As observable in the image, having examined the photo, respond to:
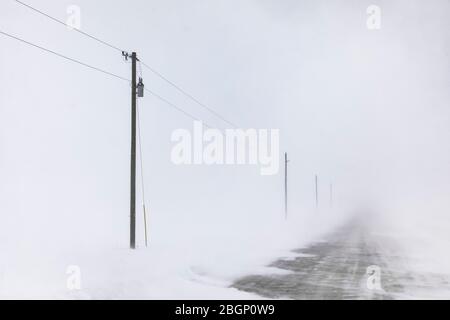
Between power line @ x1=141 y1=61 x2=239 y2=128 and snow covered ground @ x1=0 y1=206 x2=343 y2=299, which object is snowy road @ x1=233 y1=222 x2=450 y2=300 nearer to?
snow covered ground @ x1=0 y1=206 x2=343 y2=299

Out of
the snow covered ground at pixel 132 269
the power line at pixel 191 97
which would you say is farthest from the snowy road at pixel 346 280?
the power line at pixel 191 97

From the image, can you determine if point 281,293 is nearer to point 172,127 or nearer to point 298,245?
point 298,245

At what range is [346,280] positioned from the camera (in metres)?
12.9

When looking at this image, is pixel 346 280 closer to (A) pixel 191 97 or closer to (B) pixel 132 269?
A: (B) pixel 132 269

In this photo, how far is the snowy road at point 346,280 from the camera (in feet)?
36.3

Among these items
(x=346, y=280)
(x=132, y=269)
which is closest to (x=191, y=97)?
(x=132, y=269)

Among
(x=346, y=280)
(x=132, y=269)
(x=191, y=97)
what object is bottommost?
(x=346, y=280)

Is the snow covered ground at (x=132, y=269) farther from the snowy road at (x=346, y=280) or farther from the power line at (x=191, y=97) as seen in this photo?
the power line at (x=191, y=97)

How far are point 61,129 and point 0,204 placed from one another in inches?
1019

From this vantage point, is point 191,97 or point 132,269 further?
point 191,97

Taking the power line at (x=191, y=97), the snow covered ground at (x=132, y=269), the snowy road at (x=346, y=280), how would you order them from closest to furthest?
the snow covered ground at (x=132, y=269) < the snowy road at (x=346, y=280) < the power line at (x=191, y=97)

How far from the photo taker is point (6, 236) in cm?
2156

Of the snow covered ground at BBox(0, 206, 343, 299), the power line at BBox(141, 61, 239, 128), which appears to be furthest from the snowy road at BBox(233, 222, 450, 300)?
the power line at BBox(141, 61, 239, 128)

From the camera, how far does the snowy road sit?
436 inches
